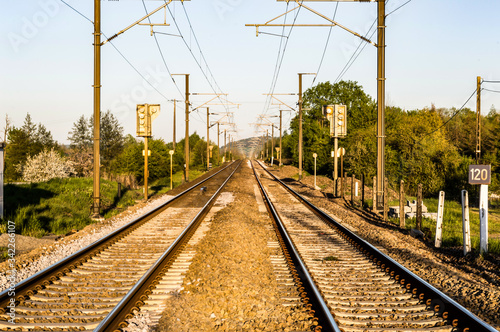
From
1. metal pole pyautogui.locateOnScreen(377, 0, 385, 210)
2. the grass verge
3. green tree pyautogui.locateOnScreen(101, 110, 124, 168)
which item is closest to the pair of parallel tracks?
the grass verge

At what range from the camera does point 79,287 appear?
6.27 m

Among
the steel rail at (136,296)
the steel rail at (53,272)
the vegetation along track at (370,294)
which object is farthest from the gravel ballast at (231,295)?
the steel rail at (53,272)

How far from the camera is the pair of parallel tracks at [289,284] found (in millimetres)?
4914

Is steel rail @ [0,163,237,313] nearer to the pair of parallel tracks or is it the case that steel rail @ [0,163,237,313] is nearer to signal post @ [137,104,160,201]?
the pair of parallel tracks

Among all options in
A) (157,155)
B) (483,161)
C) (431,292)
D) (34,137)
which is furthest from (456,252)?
(34,137)

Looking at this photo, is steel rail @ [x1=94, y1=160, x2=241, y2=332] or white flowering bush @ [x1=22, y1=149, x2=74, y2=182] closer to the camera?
steel rail @ [x1=94, y1=160, x2=241, y2=332]

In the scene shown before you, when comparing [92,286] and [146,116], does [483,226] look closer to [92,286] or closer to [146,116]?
[92,286]

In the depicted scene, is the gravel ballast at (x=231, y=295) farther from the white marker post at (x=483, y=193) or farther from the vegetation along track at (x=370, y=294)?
the white marker post at (x=483, y=193)

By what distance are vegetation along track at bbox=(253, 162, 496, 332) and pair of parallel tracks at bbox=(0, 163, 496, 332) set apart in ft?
0.04

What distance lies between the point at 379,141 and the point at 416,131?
31.7 metres

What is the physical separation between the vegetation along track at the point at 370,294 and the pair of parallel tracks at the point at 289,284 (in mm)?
12

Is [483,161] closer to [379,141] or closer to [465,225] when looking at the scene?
[379,141]

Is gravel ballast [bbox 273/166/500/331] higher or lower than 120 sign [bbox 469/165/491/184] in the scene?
lower

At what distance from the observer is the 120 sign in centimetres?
970
